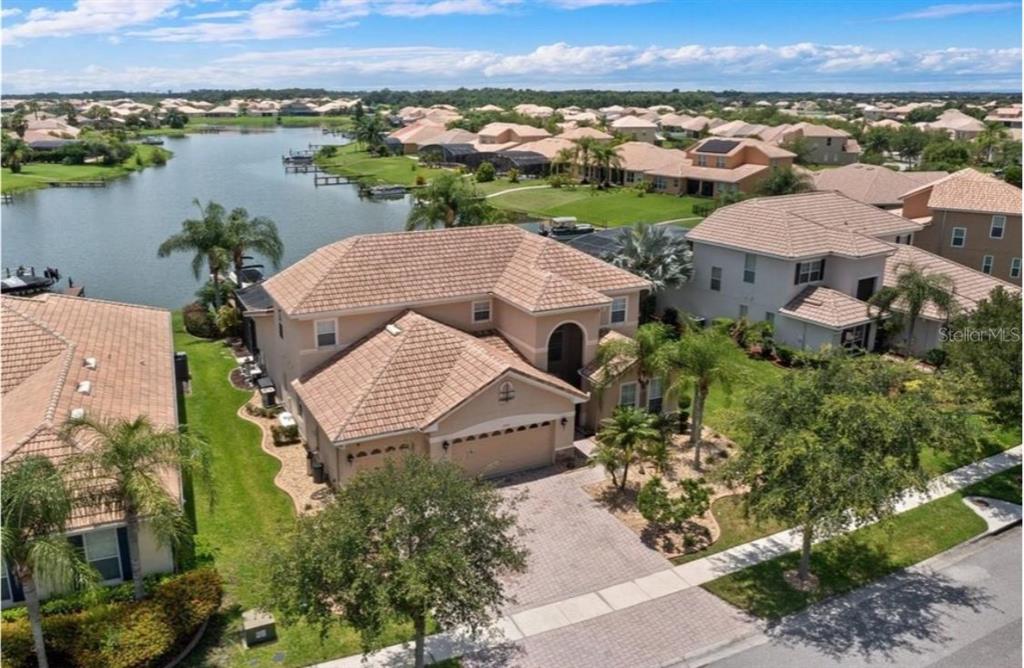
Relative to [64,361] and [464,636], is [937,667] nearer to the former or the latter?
[464,636]

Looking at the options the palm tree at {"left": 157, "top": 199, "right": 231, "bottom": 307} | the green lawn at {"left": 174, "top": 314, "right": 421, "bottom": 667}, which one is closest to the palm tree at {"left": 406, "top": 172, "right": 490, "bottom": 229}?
the palm tree at {"left": 157, "top": 199, "right": 231, "bottom": 307}

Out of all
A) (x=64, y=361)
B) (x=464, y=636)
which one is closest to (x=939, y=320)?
(x=464, y=636)

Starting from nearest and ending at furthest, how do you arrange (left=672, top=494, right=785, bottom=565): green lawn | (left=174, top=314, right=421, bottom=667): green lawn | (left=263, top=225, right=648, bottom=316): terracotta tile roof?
(left=174, top=314, right=421, bottom=667): green lawn → (left=672, top=494, right=785, bottom=565): green lawn → (left=263, top=225, right=648, bottom=316): terracotta tile roof

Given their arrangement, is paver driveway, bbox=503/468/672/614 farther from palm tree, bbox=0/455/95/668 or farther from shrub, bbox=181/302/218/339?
shrub, bbox=181/302/218/339

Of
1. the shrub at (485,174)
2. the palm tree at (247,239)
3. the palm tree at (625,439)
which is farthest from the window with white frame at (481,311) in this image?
the shrub at (485,174)

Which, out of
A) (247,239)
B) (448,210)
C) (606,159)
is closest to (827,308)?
(448,210)

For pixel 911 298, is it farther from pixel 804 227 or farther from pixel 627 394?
pixel 627 394
